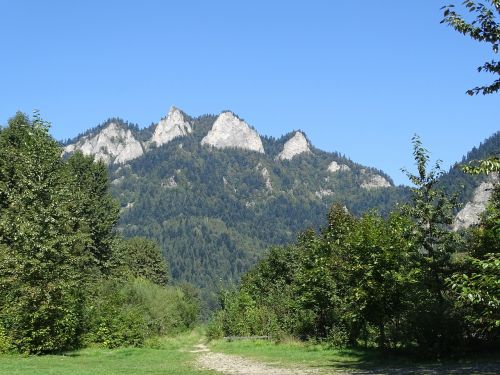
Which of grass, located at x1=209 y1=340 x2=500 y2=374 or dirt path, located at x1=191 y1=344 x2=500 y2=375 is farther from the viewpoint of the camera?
grass, located at x1=209 y1=340 x2=500 y2=374

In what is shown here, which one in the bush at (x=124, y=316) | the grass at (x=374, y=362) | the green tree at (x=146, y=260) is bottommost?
the grass at (x=374, y=362)

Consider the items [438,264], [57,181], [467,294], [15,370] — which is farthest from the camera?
[57,181]

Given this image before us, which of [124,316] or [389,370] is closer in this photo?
[389,370]

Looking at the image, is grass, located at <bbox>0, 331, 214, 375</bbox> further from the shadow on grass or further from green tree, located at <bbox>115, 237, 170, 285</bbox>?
green tree, located at <bbox>115, 237, 170, 285</bbox>

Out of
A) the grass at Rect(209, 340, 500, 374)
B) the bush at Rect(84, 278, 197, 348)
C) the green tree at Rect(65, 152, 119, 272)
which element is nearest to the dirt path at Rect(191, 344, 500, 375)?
the grass at Rect(209, 340, 500, 374)

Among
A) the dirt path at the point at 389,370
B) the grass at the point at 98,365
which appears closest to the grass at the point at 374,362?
the dirt path at the point at 389,370

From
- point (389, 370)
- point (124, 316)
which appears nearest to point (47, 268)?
point (124, 316)

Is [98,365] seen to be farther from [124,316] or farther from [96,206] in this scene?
[96,206]

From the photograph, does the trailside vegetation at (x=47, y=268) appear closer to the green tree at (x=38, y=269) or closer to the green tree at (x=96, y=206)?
the green tree at (x=38, y=269)

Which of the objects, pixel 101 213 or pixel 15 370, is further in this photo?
pixel 101 213

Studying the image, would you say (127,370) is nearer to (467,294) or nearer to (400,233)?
(400,233)

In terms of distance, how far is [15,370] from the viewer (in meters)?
20.2

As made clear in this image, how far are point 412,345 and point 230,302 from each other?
36.1 metres

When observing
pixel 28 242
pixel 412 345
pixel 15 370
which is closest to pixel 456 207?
pixel 412 345
